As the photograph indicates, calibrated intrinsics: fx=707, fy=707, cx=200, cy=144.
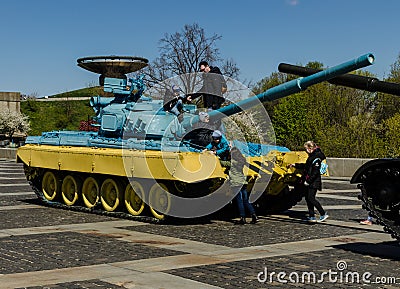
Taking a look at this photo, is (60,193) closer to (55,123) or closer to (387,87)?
(387,87)

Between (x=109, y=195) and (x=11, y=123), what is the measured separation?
5553cm

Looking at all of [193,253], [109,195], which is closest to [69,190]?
[109,195]

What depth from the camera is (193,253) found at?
1025 cm

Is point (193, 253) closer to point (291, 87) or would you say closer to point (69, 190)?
point (291, 87)

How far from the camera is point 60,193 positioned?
16.8 meters

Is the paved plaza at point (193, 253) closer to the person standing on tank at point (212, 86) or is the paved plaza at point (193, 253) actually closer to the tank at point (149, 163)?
the tank at point (149, 163)

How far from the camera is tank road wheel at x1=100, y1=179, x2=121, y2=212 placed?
15.0 meters

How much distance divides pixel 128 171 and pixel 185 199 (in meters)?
1.30

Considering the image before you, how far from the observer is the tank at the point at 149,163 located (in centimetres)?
1327

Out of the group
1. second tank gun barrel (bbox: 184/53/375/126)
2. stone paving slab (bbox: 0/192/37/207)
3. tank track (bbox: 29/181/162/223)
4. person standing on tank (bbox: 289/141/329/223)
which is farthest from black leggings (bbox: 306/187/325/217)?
stone paving slab (bbox: 0/192/37/207)

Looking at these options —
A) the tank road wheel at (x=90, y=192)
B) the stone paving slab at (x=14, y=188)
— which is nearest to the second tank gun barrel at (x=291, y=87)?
the tank road wheel at (x=90, y=192)

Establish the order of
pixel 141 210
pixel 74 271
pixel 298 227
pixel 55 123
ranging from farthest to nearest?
pixel 55 123, pixel 141 210, pixel 298 227, pixel 74 271

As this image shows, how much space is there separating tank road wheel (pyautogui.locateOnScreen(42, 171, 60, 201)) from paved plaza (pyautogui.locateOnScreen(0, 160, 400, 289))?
135 cm

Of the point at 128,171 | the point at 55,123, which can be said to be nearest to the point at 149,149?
the point at 128,171
